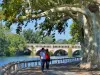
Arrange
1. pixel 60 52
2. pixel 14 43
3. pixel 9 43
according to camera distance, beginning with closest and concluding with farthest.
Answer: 1. pixel 9 43
2. pixel 14 43
3. pixel 60 52

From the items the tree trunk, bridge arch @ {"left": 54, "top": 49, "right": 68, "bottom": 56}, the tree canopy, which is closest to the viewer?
the tree canopy

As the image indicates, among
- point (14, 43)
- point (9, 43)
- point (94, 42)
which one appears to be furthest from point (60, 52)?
point (94, 42)

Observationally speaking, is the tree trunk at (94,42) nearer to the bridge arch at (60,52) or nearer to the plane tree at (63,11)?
the plane tree at (63,11)

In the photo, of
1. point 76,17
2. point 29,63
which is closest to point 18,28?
point 29,63

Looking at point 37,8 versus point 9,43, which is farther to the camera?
point 9,43

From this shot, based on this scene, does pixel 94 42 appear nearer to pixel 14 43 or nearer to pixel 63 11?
pixel 63 11

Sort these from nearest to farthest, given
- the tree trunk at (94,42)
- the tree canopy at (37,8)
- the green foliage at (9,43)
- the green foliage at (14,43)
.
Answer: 1. the tree canopy at (37,8)
2. the tree trunk at (94,42)
3. the green foliage at (9,43)
4. the green foliage at (14,43)

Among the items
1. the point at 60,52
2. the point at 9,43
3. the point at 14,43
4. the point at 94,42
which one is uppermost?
the point at 94,42

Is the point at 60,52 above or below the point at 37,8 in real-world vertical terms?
below

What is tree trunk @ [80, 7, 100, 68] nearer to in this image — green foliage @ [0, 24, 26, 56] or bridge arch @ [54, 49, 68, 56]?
green foliage @ [0, 24, 26, 56]

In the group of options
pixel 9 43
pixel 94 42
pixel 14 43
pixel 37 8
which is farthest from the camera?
pixel 14 43

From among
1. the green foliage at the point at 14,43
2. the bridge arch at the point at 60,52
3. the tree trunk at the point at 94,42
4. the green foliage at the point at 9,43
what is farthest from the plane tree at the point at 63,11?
the bridge arch at the point at 60,52

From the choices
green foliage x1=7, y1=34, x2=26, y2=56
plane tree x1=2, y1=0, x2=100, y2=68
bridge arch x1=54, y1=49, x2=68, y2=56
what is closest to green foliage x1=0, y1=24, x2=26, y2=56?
green foliage x1=7, y1=34, x2=26, y2=56

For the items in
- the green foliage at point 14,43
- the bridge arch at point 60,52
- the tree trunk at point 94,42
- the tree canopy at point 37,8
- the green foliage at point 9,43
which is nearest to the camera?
the tree canopy at point 37,8
